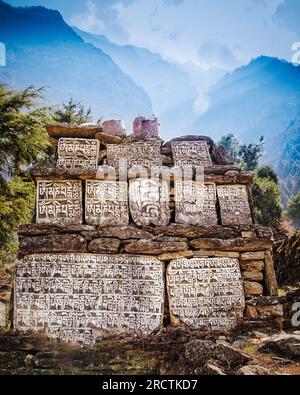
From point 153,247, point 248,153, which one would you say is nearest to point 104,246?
point 153,247

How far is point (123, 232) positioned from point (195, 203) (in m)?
1.16

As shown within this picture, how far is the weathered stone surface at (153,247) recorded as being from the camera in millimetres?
4953

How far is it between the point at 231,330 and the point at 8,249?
6.12m

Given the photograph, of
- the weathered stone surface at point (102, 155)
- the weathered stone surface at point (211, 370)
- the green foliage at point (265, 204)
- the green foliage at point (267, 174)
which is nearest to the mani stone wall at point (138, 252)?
the weathered stone surface at point (102, 155)

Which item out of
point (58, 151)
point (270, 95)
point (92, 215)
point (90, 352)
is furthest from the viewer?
point (270, 95)

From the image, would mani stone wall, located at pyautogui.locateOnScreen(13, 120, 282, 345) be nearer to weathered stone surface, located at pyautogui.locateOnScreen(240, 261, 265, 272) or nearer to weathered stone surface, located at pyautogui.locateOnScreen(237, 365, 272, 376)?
weathered stone surface, located at pyautogui.locateOnScreen(240, 261, 265, 272)

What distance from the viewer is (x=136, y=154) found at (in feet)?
19.4

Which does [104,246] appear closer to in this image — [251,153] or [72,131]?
[72,131]

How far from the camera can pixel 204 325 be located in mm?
4773

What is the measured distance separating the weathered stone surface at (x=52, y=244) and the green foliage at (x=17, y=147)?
3.56m

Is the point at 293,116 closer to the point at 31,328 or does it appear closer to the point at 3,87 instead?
the point at 3,87

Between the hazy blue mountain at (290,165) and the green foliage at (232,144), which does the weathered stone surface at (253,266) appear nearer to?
the green foliage at (232,144)
